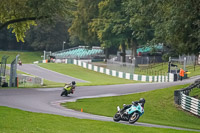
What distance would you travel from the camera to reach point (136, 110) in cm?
1795

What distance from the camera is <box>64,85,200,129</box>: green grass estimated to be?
23922mm

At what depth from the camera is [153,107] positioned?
88.2ft

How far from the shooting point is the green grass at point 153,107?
78.5 ft

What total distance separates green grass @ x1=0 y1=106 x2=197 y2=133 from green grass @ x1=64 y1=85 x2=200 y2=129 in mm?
5965

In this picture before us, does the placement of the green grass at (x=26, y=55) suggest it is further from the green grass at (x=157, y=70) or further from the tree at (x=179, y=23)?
the tree at (x=179, y=23)

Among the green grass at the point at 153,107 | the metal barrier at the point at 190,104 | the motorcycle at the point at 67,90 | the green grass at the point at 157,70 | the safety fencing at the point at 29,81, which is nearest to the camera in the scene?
the green grass at the point at 153,107

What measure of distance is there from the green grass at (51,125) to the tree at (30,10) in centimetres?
1569

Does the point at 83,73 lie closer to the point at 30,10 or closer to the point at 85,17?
the point at 85,17

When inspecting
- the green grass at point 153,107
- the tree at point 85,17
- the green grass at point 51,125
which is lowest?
the green grass at point 153,107

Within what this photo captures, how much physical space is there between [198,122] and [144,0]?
953 cm

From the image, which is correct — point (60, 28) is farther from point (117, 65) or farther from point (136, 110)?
point (136, 110)

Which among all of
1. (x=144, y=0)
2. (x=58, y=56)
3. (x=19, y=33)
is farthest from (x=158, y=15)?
(x=58, y=56)

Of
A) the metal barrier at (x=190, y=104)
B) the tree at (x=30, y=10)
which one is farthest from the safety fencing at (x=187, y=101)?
the tree at (x=30, y=10)

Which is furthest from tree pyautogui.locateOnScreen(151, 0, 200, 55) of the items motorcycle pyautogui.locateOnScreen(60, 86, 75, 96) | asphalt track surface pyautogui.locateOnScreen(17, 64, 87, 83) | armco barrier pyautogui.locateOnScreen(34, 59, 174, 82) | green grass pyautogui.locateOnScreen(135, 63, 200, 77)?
green grass pyautogui.locateOnScreen(135, 63, 200, 77)
